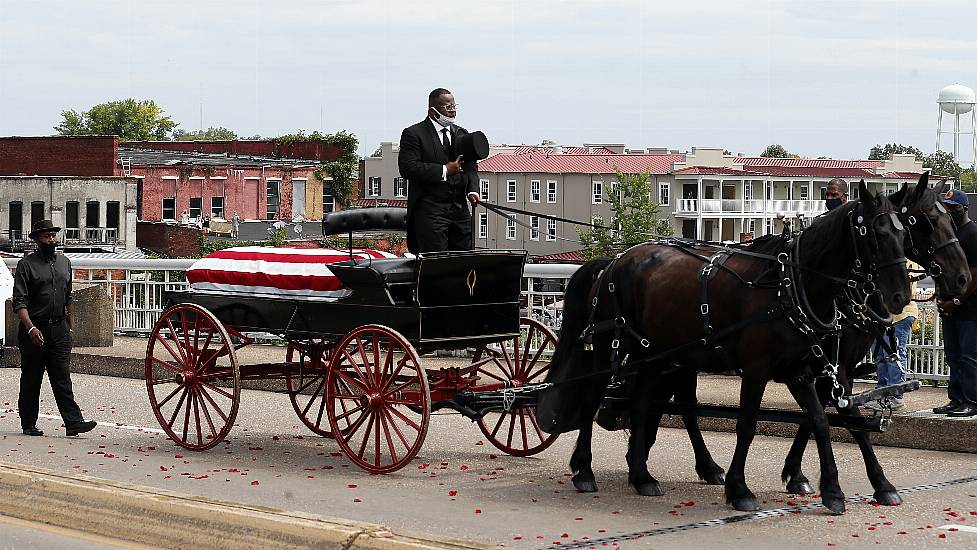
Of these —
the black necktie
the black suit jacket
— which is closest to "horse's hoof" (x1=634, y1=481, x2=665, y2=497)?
the black suit jacket

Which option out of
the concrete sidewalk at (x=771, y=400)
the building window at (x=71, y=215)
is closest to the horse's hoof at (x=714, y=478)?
the concrete sidewalk at (x=771, y=400)

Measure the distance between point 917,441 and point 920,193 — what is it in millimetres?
3502

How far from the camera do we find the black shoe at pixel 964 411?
11.7m

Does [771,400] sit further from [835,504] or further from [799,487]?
[835,504]

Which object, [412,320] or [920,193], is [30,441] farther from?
[920,193]

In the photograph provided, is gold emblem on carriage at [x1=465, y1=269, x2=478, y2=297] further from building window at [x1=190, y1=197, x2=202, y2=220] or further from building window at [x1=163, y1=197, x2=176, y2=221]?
building window at [x1=190, y1=197, x2=202, y2=220]

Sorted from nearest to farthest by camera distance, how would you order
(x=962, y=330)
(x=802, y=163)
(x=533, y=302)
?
1. (x=962, y=330)
2. (x=533, y=302)
3. (x=802, y=163)

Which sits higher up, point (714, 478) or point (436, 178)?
point (436, 178)

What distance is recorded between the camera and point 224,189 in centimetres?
8825

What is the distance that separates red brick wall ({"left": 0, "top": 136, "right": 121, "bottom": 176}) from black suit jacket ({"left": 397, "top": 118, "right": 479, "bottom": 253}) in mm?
72632

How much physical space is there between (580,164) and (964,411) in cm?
9682

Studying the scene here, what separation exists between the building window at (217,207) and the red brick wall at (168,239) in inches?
270

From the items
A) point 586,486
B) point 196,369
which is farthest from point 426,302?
point 196,369

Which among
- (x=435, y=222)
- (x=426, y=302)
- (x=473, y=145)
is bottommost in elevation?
(x=426, y=302)
